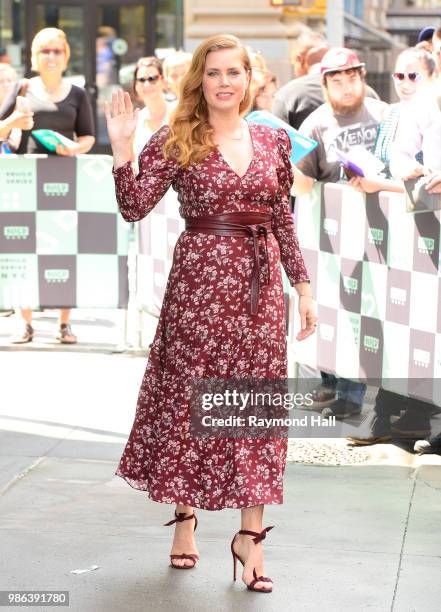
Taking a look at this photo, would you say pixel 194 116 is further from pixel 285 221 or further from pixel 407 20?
pixel 407 20

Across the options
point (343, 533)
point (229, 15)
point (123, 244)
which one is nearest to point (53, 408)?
point (123, 244)

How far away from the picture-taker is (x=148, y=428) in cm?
486

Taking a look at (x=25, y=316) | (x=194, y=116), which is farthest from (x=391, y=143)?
(x=25, y=316)

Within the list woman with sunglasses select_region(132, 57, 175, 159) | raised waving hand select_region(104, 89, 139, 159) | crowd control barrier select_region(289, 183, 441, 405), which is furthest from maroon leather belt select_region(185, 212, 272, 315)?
woman with sunglasses select_region(132, 57, 175, 159)

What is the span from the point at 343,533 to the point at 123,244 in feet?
13.4

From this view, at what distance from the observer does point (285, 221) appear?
4895 millimetres

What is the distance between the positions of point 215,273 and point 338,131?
104 inches

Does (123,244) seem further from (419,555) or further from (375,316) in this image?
(419,555)

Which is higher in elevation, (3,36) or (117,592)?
(3,36)

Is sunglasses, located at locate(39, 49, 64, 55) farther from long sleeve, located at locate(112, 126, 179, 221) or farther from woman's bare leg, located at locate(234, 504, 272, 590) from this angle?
woman's bare leg, located at locate(234, 504, 272, 590)

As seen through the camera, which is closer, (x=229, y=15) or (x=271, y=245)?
(x=271, y=245)

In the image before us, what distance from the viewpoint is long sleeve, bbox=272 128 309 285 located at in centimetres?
487

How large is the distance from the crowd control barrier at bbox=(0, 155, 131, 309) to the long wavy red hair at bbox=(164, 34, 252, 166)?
4.06 m

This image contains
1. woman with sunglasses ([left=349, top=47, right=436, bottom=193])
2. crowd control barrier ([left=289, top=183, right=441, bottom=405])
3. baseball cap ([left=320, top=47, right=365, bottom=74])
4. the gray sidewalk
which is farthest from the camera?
baseball cap ([left=320, top=47, right=365, bottom=74])
